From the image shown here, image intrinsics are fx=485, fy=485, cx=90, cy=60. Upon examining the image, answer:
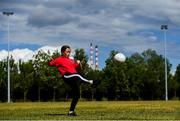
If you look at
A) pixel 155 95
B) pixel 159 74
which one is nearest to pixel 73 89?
pixel 155 95

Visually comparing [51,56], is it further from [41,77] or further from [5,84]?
[5,84]

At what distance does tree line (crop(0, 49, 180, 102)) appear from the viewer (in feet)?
359

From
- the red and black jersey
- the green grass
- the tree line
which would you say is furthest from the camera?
the tree line

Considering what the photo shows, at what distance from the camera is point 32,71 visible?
11600 cm

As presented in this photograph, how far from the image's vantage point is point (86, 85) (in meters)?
111

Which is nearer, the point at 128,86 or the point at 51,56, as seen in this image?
the point at 51,56

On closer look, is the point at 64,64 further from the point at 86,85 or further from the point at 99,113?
the point at 86,85

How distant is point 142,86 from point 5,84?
37181 mm

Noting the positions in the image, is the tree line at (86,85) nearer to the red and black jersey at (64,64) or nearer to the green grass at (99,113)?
the green grass at (99,113)

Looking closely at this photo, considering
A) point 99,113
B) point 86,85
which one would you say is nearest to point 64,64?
point 99,113

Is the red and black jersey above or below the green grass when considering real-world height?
above

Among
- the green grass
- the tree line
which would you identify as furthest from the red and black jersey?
the tree line

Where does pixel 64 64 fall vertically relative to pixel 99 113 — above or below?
above

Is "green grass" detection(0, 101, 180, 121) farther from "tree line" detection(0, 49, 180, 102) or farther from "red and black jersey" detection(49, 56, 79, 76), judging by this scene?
"tree line" detection(0, 49, 180, 102)
